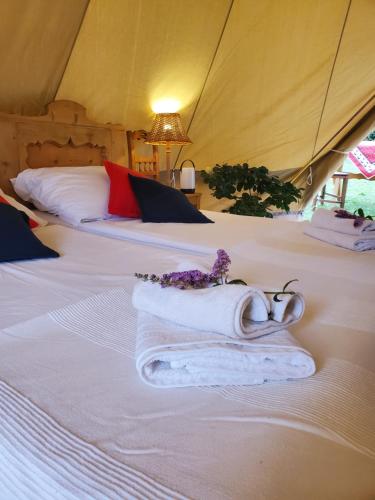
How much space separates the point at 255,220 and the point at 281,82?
5.86 feet

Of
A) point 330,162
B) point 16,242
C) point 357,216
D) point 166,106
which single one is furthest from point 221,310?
point 330,162

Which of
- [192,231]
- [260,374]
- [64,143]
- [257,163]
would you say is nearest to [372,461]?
[260,374]

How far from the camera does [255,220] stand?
7.25 ft

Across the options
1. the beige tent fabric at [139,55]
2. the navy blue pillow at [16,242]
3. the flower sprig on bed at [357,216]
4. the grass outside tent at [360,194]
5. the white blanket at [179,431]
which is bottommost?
the white blanket at [179,431]

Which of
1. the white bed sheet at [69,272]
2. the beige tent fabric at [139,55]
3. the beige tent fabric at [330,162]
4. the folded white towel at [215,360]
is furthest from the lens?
the beige tent fabric at [330,162]

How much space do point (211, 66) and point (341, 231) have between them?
79.3 inches

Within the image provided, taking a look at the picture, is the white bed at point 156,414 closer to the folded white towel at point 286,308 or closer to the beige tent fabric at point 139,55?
the folded white towel at point 286,308

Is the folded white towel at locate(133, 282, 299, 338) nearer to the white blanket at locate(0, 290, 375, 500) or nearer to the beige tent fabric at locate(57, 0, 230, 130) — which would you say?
the white blanket at locate(0, 290, 375, 500)

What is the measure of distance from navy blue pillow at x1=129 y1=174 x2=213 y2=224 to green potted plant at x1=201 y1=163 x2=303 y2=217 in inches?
50.8

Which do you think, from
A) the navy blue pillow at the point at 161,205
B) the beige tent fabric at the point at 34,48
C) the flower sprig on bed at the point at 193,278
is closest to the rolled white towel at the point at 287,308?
the flower sprig on bed at the point at 193,278

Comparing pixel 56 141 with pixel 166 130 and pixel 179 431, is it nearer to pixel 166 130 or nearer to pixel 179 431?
pixel 166 130

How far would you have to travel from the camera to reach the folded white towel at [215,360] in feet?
1.98

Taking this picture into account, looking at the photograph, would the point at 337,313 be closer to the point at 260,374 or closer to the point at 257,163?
the point at 260,374

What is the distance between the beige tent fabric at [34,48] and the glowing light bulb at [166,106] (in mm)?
808
